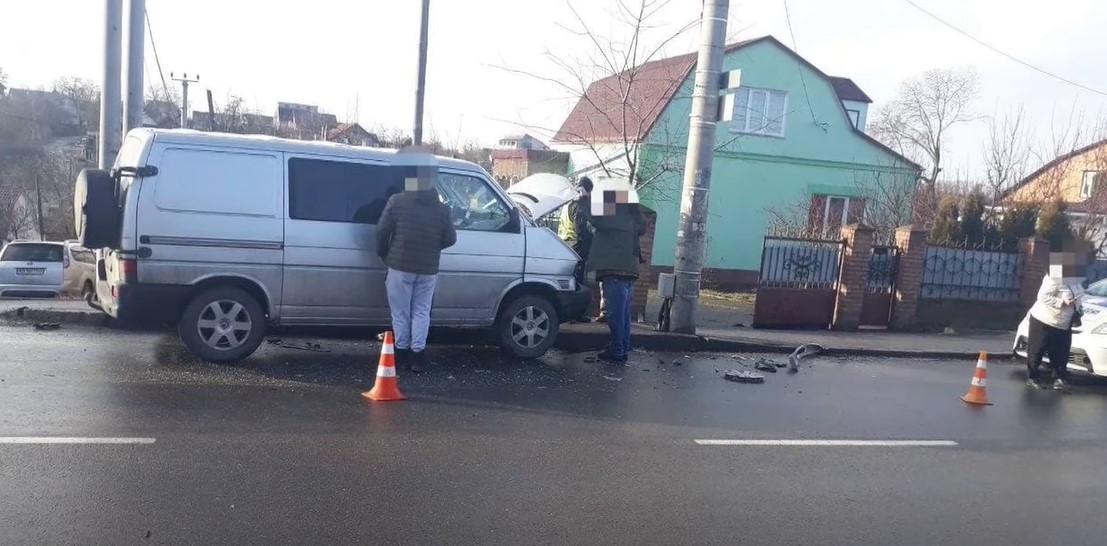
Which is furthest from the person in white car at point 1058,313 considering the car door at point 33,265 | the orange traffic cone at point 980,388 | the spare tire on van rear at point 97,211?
the car door at point 33,265

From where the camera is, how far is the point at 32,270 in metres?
19.6

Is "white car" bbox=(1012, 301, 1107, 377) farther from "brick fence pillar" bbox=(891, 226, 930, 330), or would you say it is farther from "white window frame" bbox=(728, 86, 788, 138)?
"white window frame" bbox=(728, 86, 788, 138)

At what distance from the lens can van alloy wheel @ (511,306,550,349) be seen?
360 inches

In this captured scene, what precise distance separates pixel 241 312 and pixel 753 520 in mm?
5077

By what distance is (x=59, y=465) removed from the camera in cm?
508

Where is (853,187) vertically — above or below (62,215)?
above

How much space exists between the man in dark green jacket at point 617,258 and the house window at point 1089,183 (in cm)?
1601

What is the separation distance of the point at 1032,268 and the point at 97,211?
14195 mm

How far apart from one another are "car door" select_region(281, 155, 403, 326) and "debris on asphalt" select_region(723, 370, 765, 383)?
365 centimetres

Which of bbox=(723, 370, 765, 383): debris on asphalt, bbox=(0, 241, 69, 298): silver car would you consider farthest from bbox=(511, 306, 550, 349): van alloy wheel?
bbox=(0, 241, 69, 298): silver car

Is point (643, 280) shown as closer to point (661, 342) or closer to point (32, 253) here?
point (661, 342)

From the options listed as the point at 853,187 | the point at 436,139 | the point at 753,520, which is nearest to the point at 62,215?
the point at 436,139

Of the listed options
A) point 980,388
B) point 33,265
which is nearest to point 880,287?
point 980,388

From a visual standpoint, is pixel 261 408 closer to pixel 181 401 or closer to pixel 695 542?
pixel 181 401
